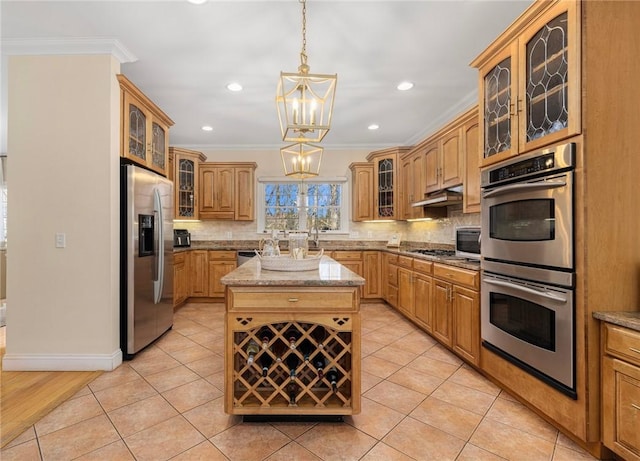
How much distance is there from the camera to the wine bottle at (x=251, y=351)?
6.18 ft

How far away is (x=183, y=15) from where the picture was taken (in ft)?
7.61

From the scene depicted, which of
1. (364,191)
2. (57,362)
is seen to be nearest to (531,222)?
(364,191)

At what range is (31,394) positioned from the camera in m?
2.28

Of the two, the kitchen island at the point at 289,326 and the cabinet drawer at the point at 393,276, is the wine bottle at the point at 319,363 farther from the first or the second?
the cabinet drawer at the point at 393,276

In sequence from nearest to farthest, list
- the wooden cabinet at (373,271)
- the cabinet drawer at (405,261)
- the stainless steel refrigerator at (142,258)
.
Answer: the stainless steel refrigerator at (142,258) < the cabinet drawer at (405,261) < the wooden cabinet at (373,271)

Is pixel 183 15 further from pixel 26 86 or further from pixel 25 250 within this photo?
pixel 25 250

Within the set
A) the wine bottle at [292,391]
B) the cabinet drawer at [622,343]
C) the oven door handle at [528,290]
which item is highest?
the oven door handle at [528,290]

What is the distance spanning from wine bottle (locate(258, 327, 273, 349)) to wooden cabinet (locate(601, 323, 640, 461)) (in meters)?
1.81

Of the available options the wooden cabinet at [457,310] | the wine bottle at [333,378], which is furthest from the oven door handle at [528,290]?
the wine bottle at [333,378]

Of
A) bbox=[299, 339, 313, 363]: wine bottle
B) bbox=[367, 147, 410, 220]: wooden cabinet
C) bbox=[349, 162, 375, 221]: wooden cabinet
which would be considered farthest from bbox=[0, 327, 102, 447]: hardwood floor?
bbox=[367, 147, 410, 220]: wooden cabinet

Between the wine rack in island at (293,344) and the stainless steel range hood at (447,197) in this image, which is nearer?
the wine rack in island at (293,344)

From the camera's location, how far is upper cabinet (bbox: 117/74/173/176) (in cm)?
285

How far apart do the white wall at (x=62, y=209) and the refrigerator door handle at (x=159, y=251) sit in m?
0.53

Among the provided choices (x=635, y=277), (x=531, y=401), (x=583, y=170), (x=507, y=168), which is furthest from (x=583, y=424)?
(x=507, y=168)
